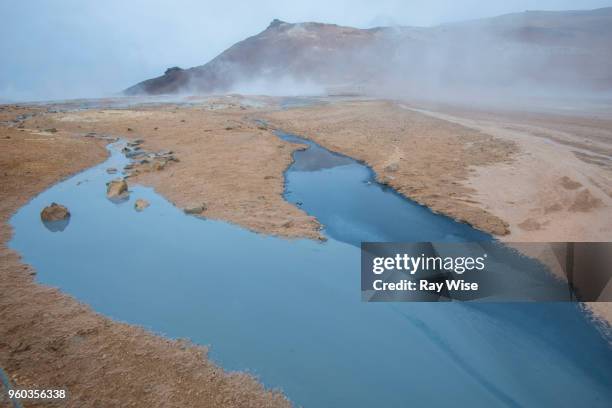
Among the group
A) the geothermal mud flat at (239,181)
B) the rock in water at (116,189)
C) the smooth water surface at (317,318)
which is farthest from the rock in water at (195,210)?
the rock in water at (116,189)

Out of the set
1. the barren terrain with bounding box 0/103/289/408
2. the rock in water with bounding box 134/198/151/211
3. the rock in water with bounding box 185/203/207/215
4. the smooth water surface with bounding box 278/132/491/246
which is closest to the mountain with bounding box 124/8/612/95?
the smooth water surface with bounding box 278/132/491/246

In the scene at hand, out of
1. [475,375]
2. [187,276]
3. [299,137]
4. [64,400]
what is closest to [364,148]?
[299,137]

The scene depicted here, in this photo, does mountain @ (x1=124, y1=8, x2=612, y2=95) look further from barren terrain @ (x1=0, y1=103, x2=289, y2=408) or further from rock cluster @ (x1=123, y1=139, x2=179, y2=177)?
barren terrain @ (x1=0, y1=103, x2=289, y2=408)

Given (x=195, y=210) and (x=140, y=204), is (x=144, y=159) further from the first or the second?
(x=195, y=210)

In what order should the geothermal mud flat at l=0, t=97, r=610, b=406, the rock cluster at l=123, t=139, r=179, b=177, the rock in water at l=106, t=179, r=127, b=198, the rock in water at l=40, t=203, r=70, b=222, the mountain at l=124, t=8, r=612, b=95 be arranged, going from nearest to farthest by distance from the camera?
the geothermal mud flat at l=0, t=97, r=610, b=406
the rock in water at l=40, t=203, r=70, b=222
the rock in water at l=106, t=179, r=127, b=198
the rock cluster at l=123, t=139, r=179, b=177
the mountain at l=124, t=8, r=612, b=95

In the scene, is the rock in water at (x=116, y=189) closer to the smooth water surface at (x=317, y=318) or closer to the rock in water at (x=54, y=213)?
the rock in water at (x=54, y=213)

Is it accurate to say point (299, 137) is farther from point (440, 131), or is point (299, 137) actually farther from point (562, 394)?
point (562, 394)
